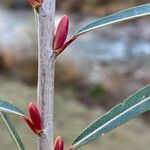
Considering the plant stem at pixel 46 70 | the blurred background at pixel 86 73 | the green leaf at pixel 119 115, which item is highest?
the plant stem at pixel 46 70

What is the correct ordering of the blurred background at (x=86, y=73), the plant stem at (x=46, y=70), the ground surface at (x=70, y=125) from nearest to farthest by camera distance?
1. the plant stem at (x=46, y=70)
2. the ground surface at (x=70, y=125)
3. the blurred background at (x=86, y=73)

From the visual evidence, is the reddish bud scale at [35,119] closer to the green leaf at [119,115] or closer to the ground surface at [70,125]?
the green leaf at [119,115]

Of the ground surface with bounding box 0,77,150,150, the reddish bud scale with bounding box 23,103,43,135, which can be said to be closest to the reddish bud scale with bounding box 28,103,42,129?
the reddish bud scale with bounding box 23,103,43,135

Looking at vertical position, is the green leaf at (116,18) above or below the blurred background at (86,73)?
above

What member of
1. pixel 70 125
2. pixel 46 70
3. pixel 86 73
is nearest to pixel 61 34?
pixel 46 70

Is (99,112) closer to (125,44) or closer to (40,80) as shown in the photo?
(125,44)

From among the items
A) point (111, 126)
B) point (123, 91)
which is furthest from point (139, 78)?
point (111, 126)

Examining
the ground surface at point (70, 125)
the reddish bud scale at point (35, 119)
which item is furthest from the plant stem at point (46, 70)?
the ground surface at point (70, 125)

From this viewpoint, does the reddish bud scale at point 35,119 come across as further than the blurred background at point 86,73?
No

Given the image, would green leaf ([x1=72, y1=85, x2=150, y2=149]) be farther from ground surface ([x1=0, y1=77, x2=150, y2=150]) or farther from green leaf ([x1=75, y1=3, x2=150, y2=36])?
ground surface ([x1=0, y1=77, x2=150, y2=150])
